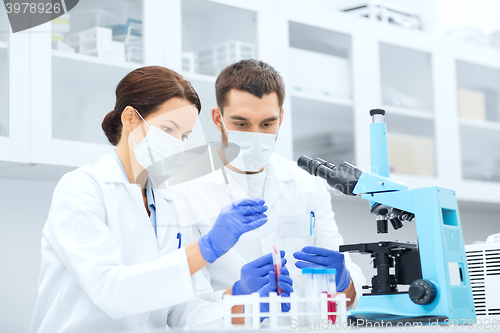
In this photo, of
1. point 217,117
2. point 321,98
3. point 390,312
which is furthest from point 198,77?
point 390,312

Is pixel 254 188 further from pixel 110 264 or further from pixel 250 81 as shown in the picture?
pixel 110 264

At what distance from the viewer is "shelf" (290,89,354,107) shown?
229cm

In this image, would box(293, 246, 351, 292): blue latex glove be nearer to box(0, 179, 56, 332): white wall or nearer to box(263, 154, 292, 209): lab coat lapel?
box(263, 154, 292, 209): lab coat lapel

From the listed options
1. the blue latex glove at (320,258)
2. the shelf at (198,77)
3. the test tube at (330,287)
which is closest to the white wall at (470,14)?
the shelf at (198,77)

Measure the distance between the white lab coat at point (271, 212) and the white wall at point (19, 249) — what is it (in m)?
0.78

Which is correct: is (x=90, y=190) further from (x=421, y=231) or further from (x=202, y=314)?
(x=421, y=231)

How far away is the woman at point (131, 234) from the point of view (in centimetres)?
110

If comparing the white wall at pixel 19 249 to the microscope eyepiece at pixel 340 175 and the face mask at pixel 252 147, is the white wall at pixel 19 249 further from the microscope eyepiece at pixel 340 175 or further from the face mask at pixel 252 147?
the microscope eyepiece at pixel 340 175

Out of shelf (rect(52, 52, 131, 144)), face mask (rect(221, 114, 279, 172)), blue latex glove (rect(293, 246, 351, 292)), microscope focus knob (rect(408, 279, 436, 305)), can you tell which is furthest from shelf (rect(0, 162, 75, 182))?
microscope focus knob (rect(408, 279, 436, 305))

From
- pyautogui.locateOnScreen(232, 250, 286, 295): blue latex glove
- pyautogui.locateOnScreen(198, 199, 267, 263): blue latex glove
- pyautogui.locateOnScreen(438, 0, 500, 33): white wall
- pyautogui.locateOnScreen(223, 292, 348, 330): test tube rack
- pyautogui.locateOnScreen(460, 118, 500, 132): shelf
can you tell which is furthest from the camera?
pyautogui.locateOnScreen(438, 0, 500, 33): white wall

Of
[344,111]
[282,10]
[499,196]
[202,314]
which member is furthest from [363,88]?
[202,314]

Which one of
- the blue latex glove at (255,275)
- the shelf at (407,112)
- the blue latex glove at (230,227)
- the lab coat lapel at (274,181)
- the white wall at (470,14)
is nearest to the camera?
the blue latex glove at (230,227)

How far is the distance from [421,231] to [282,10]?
4.89ft

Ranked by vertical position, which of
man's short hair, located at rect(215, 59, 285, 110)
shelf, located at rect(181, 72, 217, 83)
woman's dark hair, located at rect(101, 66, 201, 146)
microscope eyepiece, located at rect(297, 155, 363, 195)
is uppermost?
shelf, located at rect(181, 72, 217, 83)
